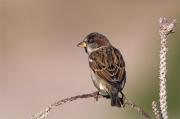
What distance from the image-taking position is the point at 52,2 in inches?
583

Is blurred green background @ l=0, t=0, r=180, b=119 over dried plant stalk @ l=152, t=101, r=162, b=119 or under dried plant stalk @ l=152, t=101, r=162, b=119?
under

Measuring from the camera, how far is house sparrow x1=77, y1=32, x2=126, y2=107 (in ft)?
12.9

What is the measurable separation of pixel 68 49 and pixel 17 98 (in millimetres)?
2311

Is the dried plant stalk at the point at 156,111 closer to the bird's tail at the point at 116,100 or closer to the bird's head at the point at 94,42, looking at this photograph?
the bird's tail at the point at 116,100

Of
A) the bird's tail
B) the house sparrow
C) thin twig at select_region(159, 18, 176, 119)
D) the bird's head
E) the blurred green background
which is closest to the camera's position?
thin twig at select_region(159, 18, 176, 119)

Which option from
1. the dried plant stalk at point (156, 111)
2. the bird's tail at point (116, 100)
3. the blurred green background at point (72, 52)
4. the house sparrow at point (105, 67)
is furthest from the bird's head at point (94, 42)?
the blurred green background at point (72, 52)

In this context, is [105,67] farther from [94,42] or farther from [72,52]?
[72,52]

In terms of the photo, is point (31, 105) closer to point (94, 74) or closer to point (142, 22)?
point (142, 22)

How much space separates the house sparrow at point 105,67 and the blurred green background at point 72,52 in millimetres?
4411

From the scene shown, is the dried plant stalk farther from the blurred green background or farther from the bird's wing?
the blurred green background

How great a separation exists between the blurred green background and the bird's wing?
178 inches

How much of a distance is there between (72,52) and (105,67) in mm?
8402

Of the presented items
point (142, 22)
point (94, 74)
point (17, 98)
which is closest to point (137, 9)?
point (142, 22)

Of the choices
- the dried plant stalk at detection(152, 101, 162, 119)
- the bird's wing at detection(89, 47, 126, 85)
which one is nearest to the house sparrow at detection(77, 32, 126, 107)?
the bird's wing at detection(89, 47, 126, 85)
